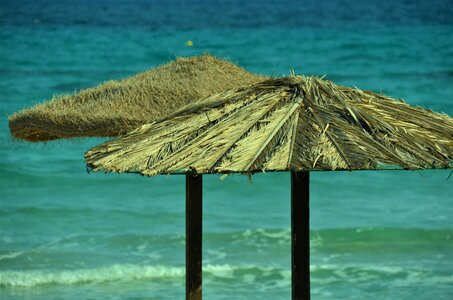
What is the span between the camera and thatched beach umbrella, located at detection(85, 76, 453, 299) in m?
3.92

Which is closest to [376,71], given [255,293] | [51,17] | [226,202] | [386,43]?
[386,43]

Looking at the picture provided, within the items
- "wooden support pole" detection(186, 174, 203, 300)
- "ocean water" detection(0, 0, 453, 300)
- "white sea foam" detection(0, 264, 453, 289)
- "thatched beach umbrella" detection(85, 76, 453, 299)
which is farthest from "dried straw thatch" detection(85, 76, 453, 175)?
"white sea foam" detection(0, 264, 453, 289)

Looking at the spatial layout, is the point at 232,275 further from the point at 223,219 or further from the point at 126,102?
the point at 126,102

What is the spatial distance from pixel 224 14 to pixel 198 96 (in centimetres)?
2800

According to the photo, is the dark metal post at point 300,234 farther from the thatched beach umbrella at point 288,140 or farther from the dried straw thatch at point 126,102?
the dried straw thatch at point 126,102

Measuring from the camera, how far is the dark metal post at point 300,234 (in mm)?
4457

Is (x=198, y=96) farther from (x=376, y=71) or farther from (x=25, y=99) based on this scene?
(x=376, y=71)

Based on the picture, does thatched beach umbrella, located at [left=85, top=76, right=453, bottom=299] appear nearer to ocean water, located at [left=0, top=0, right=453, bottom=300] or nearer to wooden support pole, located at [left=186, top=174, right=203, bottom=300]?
wooden support pole, located at [left=186, top=174, right=203, bottom=300]

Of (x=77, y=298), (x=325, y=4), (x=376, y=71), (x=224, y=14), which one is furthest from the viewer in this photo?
(x=325, y=4)

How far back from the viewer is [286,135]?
159 inches

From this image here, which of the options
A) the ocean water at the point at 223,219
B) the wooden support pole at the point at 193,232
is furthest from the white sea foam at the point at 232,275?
the wooden support pole at the point at 193,232

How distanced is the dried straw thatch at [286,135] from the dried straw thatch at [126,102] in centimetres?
→ 37

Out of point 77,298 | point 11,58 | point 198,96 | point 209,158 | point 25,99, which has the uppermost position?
point 11,58

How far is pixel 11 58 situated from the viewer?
2181 centimetres
